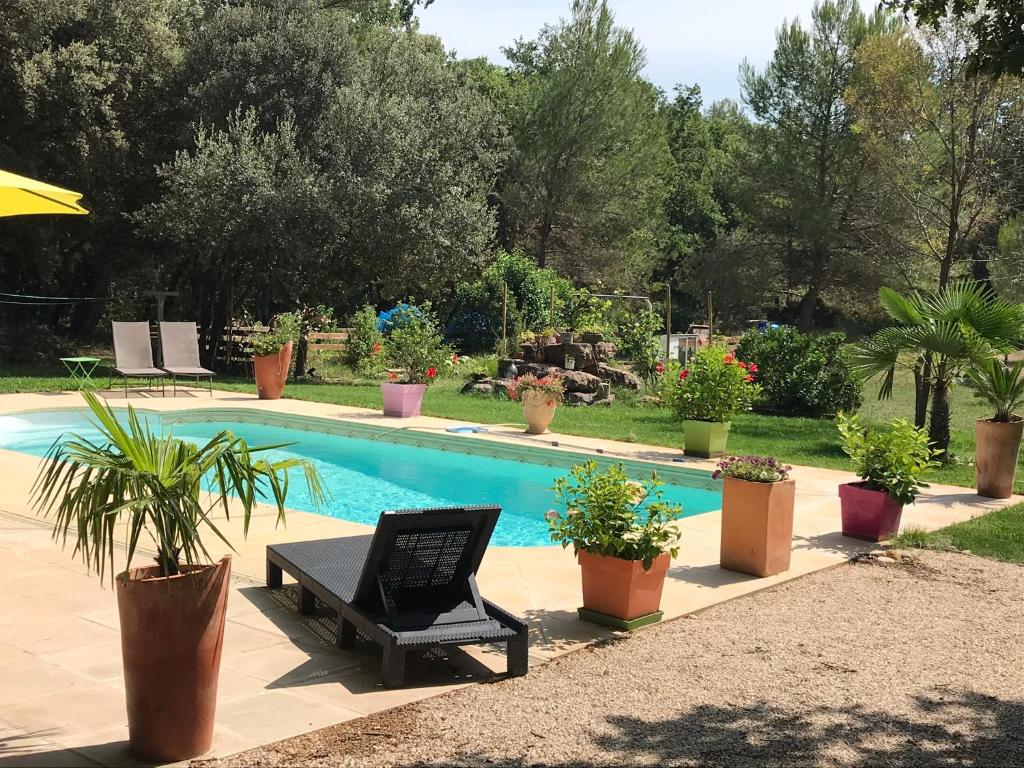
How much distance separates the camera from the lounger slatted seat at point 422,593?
4008 mm

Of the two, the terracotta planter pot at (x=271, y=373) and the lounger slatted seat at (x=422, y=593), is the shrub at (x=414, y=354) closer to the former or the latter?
the terracotta planter pot at (x=271, y=373)

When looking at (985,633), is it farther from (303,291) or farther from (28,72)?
(28,72)

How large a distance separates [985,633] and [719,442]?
5.57 meters

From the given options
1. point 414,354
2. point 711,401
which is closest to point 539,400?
point 711,401

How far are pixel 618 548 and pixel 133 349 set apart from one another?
1195 cm

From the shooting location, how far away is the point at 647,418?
1377 centimetres

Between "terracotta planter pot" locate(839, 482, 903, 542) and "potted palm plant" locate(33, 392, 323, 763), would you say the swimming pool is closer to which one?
"terracotta planter pot" locate(839, 482, 903, 542)

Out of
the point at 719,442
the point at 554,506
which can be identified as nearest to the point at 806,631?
the point at 554,506

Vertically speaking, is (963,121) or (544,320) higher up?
(963,121)

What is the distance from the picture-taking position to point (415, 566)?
4.24m

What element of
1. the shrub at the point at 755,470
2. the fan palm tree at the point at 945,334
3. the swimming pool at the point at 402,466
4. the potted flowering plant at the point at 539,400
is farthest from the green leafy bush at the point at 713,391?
the shrub at the point at 755,470

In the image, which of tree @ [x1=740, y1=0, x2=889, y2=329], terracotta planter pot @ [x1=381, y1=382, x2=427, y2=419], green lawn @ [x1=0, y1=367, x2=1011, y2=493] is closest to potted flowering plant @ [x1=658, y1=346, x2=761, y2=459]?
green lawn @ [x1=0, y1=367, x2=1011, y2=493]

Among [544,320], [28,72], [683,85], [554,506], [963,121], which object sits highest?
[683,85]

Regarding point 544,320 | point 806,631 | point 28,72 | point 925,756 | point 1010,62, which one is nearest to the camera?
point 925,756
